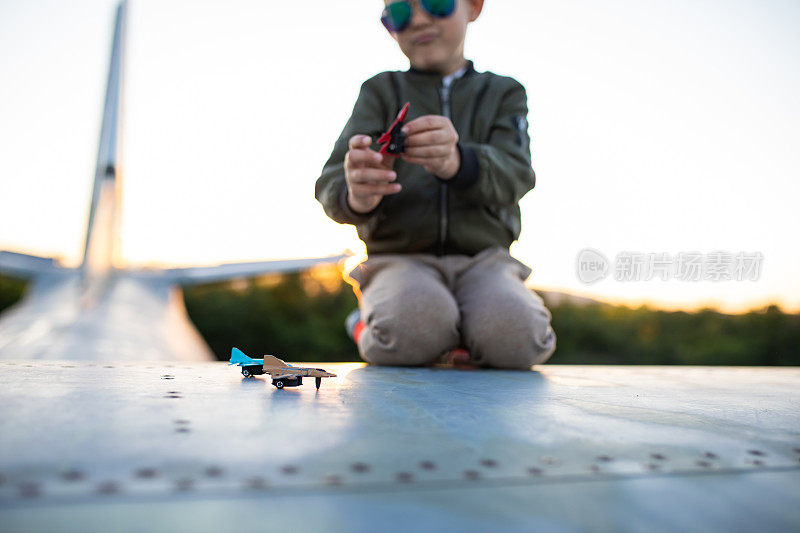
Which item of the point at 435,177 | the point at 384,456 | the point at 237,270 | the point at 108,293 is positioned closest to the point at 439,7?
the point at 435,177

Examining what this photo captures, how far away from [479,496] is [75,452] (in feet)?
1.35

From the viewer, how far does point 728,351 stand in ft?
56.7

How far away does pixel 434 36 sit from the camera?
1.98 meters

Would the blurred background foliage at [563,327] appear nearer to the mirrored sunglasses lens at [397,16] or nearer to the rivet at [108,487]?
A: the mirrored sunglasses lens at [397,16]

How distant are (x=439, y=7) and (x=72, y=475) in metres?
1.74

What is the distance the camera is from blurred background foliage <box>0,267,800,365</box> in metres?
17.8

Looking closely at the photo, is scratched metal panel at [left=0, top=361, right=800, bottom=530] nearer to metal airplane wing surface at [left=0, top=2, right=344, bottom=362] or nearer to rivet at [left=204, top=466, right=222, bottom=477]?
rivet at [left=204, top=466, right=222, bottom=477]

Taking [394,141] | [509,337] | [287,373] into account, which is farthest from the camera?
[509,337]

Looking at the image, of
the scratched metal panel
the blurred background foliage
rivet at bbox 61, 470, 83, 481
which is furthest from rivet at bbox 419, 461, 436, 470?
the blurred background foliage

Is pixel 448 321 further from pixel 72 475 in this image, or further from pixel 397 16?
pixel 72 475

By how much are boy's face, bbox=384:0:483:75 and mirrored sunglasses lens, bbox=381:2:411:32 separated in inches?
1.1

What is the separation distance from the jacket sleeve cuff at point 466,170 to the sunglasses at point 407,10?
50cm

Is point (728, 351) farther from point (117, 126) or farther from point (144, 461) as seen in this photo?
point (144, 461)

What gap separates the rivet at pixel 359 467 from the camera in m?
0.59
